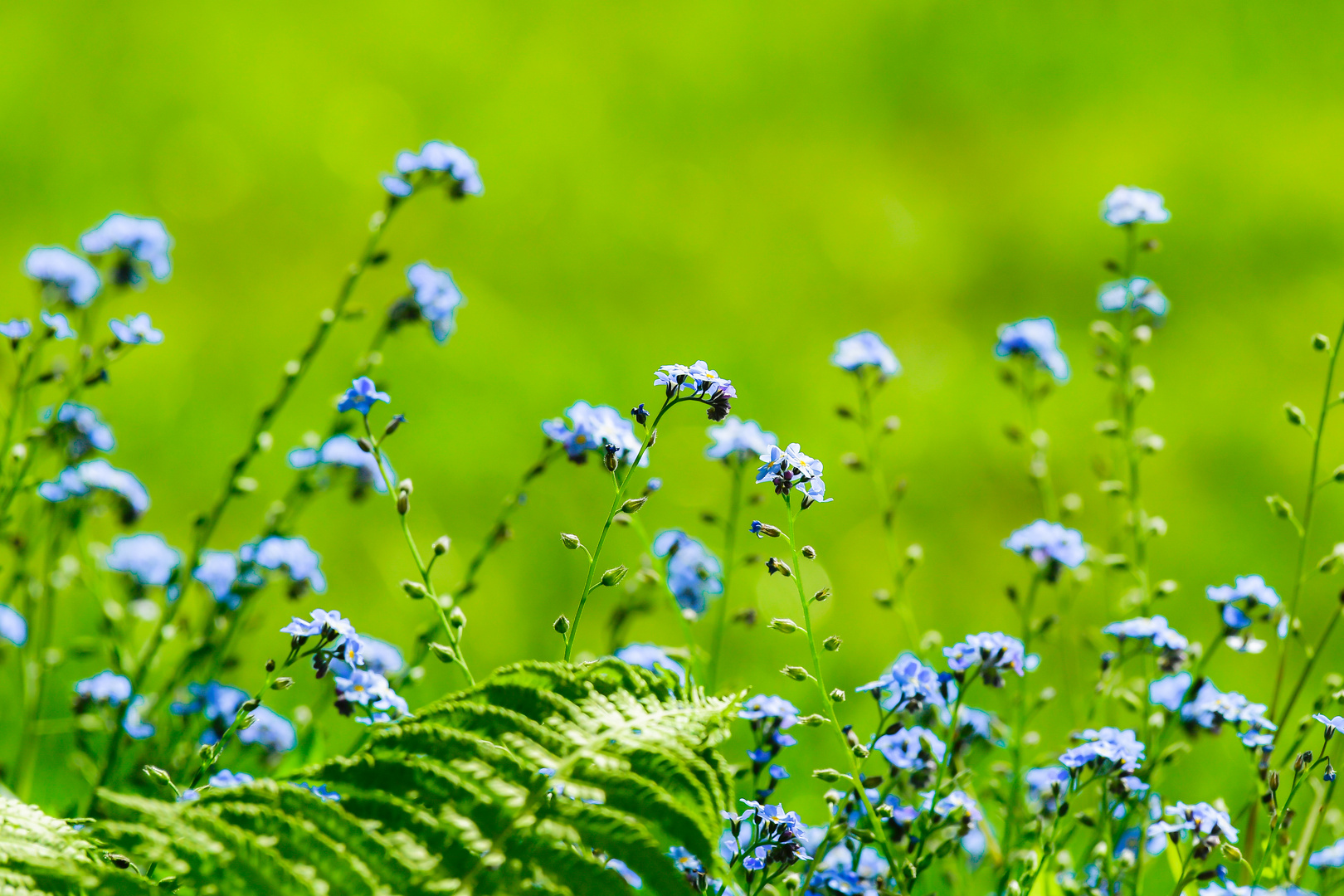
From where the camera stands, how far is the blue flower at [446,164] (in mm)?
2619

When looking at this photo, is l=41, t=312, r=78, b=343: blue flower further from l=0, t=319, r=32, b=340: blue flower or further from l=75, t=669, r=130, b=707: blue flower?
l=75, t=669, r=130, b=707: blue flower

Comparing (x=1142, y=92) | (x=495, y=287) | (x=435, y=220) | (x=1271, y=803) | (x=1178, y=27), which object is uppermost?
(x=1178, y=27)

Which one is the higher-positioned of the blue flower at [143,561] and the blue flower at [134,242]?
the blue flower at [134,242]

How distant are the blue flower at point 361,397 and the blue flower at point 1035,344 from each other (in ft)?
5.04

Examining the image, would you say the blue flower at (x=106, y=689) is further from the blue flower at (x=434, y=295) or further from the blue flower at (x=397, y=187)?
the blue flower at (x=397, y=187)

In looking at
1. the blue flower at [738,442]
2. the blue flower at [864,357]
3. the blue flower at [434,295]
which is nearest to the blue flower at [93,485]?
the blue flower at [434,295]

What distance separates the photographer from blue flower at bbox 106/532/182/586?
2803mm

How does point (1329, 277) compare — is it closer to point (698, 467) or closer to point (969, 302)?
point (969, 302)

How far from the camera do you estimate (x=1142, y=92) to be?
7.14 m

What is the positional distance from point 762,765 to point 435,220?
16.4 feet

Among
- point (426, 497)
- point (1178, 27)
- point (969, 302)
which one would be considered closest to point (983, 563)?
point (969, 302)

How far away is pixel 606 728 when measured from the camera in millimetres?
1562

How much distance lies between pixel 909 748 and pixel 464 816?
87 centimetres

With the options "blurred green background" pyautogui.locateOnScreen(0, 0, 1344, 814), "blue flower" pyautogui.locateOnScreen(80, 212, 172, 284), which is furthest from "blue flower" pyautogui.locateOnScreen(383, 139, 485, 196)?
"blurred green background" pyautogui.locateOnScreen(0, 0, 1344, 814)
